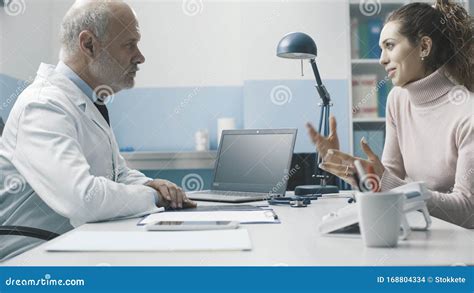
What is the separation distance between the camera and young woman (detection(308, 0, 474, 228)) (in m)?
1.42

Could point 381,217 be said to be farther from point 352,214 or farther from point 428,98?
point 428,98

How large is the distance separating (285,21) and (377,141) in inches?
37.9

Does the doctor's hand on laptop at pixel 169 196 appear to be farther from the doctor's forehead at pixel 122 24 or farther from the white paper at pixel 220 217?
the doctor's forehead at pixel 122 24

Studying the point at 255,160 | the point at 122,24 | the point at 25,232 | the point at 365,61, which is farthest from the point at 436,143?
the point at 365,61

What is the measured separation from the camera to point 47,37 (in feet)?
11.5

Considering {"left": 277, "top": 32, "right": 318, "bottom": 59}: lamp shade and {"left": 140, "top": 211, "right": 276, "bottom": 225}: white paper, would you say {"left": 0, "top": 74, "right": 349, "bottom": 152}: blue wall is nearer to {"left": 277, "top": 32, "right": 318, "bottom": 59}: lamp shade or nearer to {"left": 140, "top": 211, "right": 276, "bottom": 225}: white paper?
{"left": 277, "top": 32, "right": 318, "bottom": 59}: lamp shade

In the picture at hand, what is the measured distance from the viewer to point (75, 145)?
3.89ft

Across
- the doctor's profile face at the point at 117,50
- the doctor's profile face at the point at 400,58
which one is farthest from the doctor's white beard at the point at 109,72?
the doctor's profile face at the point at 400,58

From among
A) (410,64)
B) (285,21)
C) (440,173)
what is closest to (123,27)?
(410,64)

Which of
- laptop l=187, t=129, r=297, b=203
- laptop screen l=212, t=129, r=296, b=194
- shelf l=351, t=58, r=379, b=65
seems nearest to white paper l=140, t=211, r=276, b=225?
laptop l=187, t=129, r=297, b=203

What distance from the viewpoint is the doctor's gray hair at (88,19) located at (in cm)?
158

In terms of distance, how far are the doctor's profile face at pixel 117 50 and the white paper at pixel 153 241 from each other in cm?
81

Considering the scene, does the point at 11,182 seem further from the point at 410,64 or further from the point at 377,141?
the point at 377,141

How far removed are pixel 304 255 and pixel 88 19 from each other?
1.17 metres
